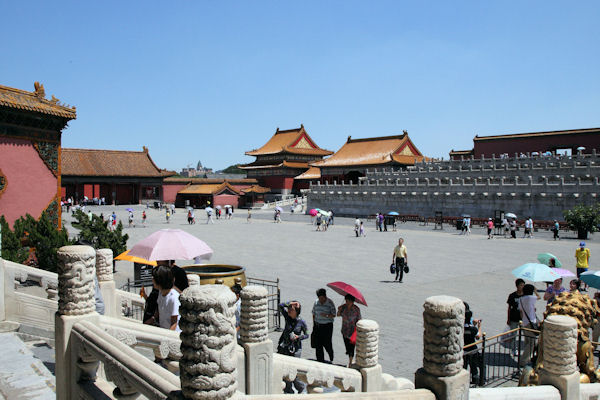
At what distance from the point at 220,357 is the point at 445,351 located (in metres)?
1.41

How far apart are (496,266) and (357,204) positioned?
2837 centimetres

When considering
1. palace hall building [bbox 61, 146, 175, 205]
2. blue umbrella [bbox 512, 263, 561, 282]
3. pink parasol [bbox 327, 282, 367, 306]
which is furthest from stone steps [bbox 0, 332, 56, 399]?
palace hall building [bbox 61, 146, 175, 205]

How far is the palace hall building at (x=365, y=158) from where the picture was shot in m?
54.0

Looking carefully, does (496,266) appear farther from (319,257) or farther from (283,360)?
(283,360)

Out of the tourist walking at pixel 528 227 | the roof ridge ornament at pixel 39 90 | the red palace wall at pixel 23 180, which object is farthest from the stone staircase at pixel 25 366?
the tourist walking at pixel 528 227

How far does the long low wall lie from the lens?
3169 centimetres

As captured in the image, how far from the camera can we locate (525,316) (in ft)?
25.6

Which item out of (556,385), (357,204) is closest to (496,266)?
(556,385)

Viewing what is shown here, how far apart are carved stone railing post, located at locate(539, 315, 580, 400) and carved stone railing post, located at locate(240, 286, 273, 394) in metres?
2.43

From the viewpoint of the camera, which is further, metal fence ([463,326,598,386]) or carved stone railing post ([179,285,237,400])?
metal fence ([463,326,598,386])

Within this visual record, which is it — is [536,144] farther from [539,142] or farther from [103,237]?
[103,237]

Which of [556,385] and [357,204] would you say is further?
[357,204]

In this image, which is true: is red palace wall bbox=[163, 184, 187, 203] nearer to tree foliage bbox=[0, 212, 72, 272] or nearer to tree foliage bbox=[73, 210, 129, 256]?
tree foliage bbox=[73, 210, 129, 256]

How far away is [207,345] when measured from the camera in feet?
7.61
